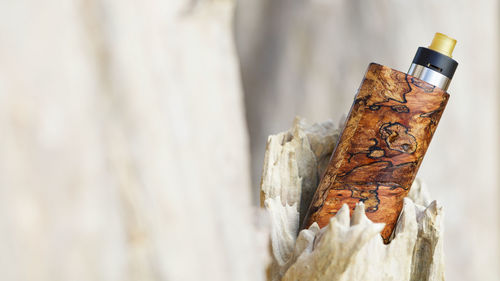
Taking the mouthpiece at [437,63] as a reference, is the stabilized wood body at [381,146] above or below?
below

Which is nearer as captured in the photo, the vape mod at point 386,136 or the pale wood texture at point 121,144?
the pale wood texture at point 121,144

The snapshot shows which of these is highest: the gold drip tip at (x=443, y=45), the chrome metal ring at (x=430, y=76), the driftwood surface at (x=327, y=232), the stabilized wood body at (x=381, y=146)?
the gold drip tip at (x=443, y=45)

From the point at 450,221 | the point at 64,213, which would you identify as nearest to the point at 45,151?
the point at 64,213

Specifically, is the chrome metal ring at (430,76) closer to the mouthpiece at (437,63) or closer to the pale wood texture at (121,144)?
the mouthpiece at (437,63)

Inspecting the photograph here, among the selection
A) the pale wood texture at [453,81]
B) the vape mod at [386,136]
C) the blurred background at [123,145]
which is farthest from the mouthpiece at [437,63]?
the pale wood texture at [453,81]

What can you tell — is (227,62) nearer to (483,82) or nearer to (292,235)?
(292,235)

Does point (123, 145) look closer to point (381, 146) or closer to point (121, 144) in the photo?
point (121, 144)
